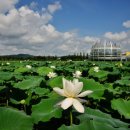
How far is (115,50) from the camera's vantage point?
48000 millimetres

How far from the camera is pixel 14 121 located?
5.81 feet

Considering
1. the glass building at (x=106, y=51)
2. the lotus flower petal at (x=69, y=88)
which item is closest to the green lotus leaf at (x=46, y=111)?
the lotus flower petal at (x=69, y=88)

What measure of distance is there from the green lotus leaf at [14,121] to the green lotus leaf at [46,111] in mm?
298

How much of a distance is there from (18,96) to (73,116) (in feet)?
4.43

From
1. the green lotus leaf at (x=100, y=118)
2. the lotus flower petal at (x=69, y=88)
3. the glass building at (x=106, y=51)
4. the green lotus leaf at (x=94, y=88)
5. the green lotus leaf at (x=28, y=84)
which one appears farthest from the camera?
the glass building at (x=106, y=51)

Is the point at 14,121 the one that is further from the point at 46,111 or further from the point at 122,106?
the point at 122,106

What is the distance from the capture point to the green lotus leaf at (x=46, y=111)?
209 cm

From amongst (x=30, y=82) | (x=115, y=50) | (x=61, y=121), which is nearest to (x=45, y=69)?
(x=30, y=82)

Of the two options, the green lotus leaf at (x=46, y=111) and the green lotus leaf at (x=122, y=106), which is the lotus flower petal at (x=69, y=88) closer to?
the green lotus leaf at (x=46, y=111)

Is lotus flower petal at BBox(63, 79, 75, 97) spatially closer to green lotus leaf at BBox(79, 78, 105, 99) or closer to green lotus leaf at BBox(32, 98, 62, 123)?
green lotus leaf at BBox(32, 98, 62, 123)

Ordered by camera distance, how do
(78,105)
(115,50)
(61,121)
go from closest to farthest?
(78,105)
(61,121)
(115,50)

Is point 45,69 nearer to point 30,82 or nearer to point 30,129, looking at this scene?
point 30,82

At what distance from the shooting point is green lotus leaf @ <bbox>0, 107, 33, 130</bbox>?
1.73m

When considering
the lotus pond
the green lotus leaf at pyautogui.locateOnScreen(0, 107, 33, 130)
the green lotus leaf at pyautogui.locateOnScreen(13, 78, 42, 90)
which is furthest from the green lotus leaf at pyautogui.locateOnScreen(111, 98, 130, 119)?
the green lotus leaf at pyautogui.locateOnScreen(13, 78, 42, 90)
